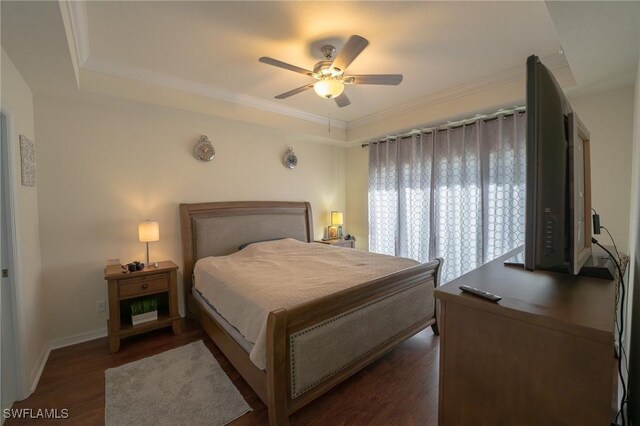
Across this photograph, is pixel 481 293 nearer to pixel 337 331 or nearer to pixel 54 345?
pixel 337 331

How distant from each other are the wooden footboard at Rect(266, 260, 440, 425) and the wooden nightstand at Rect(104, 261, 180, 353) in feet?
5.68

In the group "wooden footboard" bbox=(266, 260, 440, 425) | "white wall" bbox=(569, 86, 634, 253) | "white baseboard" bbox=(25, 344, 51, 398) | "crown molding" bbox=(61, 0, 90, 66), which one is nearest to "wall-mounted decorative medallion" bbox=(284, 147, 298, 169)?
"crown molding" bbox=(61, 0, 90, 66)

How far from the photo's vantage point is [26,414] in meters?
1.75

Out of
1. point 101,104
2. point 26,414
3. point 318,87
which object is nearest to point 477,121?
point 318,87

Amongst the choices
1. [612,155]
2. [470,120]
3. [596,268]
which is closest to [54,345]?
[596,268]

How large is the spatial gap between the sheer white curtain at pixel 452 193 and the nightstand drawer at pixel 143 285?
317 centimetres

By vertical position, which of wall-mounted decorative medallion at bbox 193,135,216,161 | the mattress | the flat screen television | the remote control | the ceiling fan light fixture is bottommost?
the mattress

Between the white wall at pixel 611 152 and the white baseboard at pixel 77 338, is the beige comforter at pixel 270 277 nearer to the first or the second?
the white baseboard at pixel 77 338

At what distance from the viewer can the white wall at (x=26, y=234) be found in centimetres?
185

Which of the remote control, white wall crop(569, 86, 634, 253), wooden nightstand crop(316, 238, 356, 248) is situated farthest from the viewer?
wooden nightstand crop(316, 238, 356, 248)

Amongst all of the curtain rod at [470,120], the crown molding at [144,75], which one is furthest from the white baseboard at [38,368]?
the curtain rod at [470,120]

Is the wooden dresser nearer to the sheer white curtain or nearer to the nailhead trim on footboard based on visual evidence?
the nailhead trim on footboard

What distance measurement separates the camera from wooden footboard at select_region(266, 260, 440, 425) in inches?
60.5

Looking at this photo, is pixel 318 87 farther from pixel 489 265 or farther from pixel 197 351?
pixel 197 351
